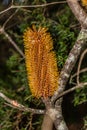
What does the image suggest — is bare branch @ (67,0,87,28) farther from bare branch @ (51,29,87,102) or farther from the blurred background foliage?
the blurred background foliage

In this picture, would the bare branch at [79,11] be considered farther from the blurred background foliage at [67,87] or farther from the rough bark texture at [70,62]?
the blurred background foliage at [67,87]

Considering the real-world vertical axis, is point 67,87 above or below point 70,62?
below

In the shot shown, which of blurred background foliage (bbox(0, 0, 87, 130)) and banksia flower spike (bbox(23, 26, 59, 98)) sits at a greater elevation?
banksia flower spike (bbox(23, 26, 59, 98))

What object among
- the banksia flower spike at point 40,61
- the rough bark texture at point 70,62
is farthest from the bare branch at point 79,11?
the banksia flower spike at point 40,61

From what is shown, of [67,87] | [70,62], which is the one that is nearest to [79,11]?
[70,62]

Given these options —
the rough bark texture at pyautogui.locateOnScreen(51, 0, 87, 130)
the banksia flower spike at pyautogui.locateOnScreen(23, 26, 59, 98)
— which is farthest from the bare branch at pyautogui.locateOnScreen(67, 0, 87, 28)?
the banksia flower spike at pyautogui.locateOnScreen(23, 26, 59, 98)

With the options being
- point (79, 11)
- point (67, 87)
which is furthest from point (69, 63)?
point (67, 87)

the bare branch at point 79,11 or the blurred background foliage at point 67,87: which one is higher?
the bare branch at point 79,11

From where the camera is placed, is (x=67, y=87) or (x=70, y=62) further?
(x=67, y=87)

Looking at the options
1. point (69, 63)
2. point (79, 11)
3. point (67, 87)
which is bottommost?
point (67, 87)

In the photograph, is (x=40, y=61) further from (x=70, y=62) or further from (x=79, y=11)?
(x=79, y=11)
